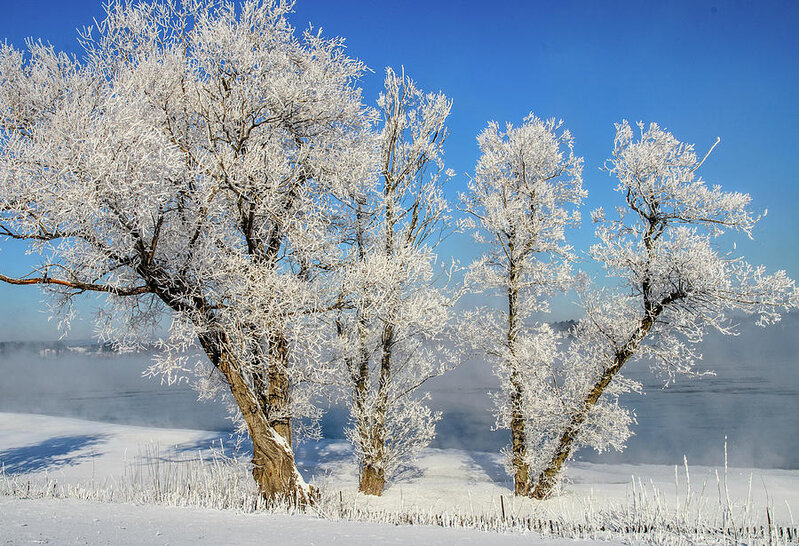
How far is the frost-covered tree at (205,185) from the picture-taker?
7.50m

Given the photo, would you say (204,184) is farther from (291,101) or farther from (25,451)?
(25,451)

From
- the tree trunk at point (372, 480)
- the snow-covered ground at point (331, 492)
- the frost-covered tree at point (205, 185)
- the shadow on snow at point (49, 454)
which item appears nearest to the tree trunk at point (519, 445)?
the snow-covered ground at point (331, 492)

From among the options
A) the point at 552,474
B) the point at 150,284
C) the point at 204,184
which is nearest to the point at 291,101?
the point at 204,184

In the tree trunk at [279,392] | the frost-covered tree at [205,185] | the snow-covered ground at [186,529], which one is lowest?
the snow-covered ground at [186,529]

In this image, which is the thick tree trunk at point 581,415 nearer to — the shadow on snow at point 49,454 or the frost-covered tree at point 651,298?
the frost-covered tree at point 651,298

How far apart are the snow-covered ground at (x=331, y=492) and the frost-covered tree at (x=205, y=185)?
2552 millimetres

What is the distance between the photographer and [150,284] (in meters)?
8.70

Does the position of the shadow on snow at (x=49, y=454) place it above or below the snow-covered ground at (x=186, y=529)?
below

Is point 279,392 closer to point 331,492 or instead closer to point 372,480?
point 331,492

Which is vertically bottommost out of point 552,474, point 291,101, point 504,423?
point 552,474

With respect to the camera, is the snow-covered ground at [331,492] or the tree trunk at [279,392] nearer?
the snow-covered ground at [331,492]

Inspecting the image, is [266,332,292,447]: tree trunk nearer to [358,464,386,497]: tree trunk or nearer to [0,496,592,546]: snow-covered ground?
[0,496,592,546]: snow-covered ground

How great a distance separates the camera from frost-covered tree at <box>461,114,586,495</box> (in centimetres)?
1280

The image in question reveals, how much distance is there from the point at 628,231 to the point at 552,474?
6102 mm
